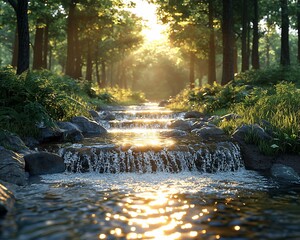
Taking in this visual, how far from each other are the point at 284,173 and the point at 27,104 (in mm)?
7367

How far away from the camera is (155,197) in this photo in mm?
7254

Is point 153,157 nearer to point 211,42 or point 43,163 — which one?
point 43,163

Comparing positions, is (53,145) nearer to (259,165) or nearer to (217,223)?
(259,165)

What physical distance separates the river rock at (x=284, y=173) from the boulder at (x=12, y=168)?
229 inches

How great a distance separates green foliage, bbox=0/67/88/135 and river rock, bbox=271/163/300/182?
Answer: 619cm

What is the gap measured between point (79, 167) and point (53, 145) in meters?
1.67

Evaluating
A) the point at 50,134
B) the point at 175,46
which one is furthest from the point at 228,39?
the point at 50,134

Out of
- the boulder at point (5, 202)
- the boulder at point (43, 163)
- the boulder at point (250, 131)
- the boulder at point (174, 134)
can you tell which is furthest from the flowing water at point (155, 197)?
the boulder at point (174, 134)

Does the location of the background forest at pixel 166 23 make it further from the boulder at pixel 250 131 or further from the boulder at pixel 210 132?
the boulder at pixel 250 131

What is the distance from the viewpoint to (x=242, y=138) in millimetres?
11602

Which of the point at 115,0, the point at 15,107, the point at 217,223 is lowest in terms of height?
the point at 217,223

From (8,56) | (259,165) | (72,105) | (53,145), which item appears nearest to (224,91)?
(72,105)

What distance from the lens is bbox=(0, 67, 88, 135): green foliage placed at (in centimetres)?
1144

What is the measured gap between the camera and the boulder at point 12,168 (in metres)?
8.17
